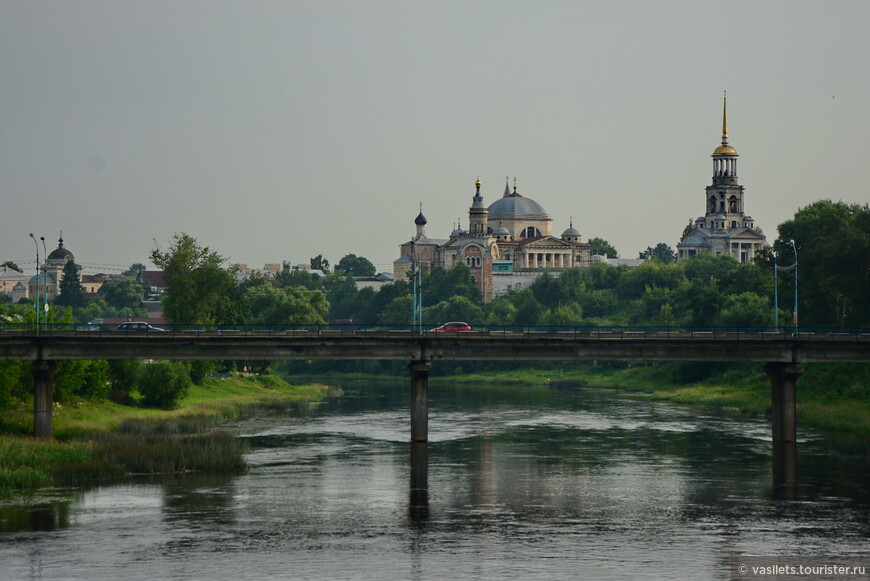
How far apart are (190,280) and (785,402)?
65.6 meters

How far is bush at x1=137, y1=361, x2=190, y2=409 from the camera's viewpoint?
10918 cm

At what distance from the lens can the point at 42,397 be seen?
284 feet

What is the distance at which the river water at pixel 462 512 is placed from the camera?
53312 mm

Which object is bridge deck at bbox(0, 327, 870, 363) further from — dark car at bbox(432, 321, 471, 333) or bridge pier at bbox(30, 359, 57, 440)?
dark car at bbox(432, 321, 471, 333)

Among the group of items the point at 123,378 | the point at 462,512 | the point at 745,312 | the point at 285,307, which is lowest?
the point at 462,512

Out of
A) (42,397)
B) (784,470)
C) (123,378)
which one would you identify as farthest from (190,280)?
(784,470)

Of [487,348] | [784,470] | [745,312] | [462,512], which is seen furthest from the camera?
[745,312]

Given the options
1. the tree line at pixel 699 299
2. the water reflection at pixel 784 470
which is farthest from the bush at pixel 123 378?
the water reflection at pixel 784 470

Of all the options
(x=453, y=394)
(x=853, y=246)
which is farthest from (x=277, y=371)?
(x=853, y=246)

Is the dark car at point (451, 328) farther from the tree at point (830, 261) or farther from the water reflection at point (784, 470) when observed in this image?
the tree at point (830, 261)

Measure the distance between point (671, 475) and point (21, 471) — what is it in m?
35.5

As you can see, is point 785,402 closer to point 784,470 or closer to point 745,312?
point 784,470

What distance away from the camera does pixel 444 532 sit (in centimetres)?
6003

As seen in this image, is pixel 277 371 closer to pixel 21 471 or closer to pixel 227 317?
pixel 227 317
